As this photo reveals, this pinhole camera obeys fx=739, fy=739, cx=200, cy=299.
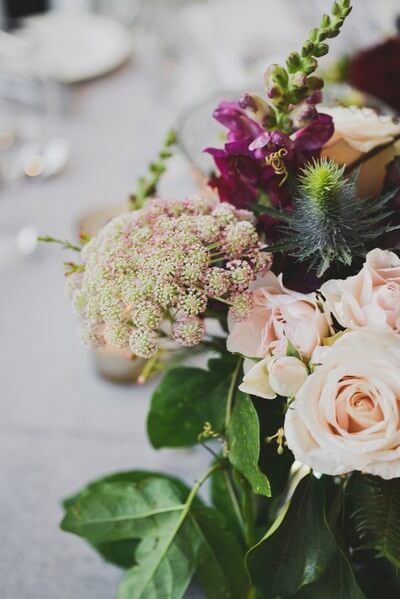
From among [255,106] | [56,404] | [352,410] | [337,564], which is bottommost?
[56,404]

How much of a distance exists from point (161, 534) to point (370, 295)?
0.27 metres

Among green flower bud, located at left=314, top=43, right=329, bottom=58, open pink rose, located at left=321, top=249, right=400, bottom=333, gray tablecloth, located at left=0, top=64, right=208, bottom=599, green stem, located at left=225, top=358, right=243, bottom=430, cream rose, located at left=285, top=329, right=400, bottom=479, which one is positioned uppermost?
green flower bud, located at left=314, top=43, right=329, bottom=58

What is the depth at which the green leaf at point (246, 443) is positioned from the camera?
1.40 ft

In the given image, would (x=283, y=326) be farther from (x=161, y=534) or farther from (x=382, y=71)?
(x=382, y=71)

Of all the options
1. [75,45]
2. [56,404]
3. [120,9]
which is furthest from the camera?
[120,9]

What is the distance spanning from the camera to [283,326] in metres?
0.42

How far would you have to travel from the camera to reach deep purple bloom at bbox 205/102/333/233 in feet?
1.53

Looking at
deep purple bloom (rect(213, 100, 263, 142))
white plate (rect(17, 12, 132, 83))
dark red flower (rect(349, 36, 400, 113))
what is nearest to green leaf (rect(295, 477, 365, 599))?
deep purple bloom (rect(213, 100, 263, 142))

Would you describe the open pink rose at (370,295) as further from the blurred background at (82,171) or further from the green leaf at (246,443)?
the blurred background at (82,171)

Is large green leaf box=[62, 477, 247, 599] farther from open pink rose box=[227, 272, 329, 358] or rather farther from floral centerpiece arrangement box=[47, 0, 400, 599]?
open pink rose box=[227, 272, 329, 358]

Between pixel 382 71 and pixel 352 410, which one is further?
pixel 382 71

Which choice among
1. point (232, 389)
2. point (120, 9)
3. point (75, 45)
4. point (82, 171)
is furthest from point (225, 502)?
point (120, 9)

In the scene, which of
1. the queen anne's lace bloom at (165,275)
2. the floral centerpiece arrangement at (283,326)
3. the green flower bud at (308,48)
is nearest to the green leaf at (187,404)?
the floral centerpiece arrangement at (283,326)

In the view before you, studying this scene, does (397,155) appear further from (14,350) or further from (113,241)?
(14,350)
